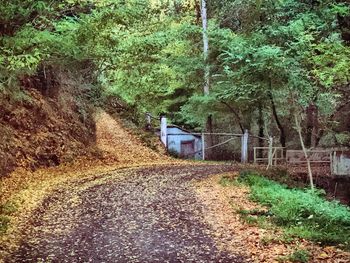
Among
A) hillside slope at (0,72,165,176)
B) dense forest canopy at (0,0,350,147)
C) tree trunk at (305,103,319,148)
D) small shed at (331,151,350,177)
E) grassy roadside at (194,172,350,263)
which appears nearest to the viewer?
grassy roadside at (194,172,350,263)

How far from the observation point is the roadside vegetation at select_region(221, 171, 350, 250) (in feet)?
23.3

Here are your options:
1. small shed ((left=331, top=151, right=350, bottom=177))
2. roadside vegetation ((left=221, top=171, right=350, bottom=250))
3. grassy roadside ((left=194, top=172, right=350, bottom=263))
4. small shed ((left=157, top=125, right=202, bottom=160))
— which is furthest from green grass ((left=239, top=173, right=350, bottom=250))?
small shed ((left=157, top=125, right=202, bottom=160))

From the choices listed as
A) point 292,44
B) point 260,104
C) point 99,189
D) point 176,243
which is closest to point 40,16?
point 176,243

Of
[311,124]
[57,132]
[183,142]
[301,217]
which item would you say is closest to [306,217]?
[301,217]

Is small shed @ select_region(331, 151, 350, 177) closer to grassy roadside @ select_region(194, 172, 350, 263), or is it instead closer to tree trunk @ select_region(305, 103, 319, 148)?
tree trunk @ select_region(305, 103, 319, 148)

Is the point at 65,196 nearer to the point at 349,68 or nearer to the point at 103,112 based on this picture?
the point at 349,68

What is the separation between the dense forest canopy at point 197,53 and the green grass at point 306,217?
311 cm

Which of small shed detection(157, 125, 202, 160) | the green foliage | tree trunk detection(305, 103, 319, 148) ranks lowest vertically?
the green foliage

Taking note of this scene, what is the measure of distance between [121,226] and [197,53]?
51.0 ft

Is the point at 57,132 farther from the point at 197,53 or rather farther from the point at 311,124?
the point at 311,124

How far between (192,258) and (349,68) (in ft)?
18.9

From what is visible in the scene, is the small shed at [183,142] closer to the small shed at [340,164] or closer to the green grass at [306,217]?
the small shed at [340,164]

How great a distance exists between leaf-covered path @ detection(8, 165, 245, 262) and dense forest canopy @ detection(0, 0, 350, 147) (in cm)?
289

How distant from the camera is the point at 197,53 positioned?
22.0 meters
